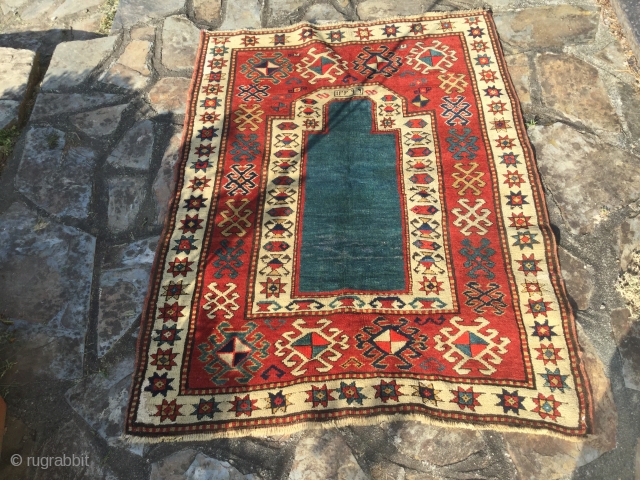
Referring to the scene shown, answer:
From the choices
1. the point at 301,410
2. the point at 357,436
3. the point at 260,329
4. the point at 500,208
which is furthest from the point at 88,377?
the point at 500,208

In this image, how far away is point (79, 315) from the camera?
11.4ft

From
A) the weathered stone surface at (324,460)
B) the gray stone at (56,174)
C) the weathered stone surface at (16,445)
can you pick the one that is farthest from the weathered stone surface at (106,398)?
the gray stone at (56,174)

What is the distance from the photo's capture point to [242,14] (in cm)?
508

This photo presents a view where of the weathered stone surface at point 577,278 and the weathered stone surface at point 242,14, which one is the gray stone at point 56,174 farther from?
the weathered stone surface at point 577,278

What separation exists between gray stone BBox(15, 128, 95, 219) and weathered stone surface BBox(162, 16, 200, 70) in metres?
1.13

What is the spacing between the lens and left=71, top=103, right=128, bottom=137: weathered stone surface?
4.34 meters

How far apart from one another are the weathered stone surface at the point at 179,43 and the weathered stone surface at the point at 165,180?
86 centimetres

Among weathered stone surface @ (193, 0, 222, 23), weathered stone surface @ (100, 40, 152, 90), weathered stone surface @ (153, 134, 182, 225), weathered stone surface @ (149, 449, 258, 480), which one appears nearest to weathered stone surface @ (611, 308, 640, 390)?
weathered stone surface @ (149, 449, 258, 480)

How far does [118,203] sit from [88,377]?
1295mm

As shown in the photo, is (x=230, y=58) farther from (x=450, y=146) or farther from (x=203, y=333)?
(x=203, y=333)

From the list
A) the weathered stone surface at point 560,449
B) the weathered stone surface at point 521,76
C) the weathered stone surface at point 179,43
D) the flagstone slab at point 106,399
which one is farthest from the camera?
the weathered stone surface at point 179,43

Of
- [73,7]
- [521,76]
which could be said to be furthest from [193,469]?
[73,7]

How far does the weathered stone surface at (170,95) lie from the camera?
4449 millimetres

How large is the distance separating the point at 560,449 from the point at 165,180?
309 centimetres
